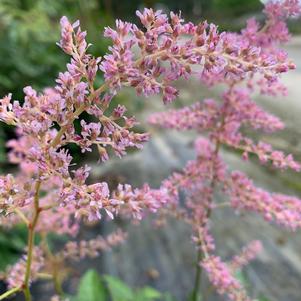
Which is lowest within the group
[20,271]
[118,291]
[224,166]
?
[20,271]

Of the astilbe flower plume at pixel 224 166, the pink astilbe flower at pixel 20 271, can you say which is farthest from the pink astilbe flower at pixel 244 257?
the pink astilbe flower at pixel 20 271

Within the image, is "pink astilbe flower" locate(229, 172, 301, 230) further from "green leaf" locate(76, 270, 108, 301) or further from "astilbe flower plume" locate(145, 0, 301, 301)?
"green leaf" locate(76, 270, 108, 301)

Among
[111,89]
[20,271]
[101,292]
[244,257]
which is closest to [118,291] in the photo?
[101,292]

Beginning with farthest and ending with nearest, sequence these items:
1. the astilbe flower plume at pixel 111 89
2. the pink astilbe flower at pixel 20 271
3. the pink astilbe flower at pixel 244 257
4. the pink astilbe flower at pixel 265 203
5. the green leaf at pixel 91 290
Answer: the green leaf at pixel 91 290 < the pink astilbe flower at pixel 244 257 < the pink astilbe flower at pixel 265 203 < the pink astilbe flower at pixel 20 271 < the astilbe flower plume at pixel 111 89

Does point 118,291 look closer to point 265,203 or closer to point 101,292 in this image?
point 101,292

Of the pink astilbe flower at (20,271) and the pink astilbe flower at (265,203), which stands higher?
the pink astilbe flower at (265,203)

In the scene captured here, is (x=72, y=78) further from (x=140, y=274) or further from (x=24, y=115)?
(x=140, y=274)

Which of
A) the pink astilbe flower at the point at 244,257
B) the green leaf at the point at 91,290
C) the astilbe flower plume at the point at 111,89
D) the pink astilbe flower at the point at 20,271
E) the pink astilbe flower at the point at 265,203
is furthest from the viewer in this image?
the green leaf at the point at 91,290

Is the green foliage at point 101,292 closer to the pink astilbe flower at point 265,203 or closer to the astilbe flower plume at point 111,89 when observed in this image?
the pink astilbe flower at point 265,203

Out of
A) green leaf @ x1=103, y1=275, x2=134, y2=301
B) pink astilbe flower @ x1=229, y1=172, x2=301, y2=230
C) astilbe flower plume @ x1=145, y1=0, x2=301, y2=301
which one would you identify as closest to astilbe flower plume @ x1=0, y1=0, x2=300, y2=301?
astilbe flower plume @ x1=145, y1=0, x2=301, y2=301

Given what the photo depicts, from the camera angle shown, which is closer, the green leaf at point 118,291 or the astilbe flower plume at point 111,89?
the astilbe flower plume at point 111,89

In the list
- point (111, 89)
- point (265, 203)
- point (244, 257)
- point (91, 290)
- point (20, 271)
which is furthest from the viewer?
point (91, 290)

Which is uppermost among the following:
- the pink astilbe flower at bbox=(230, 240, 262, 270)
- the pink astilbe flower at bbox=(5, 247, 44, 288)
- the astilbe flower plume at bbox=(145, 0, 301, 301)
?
the astilbe flower plume at bbox=(145, 0, 301, 301)
